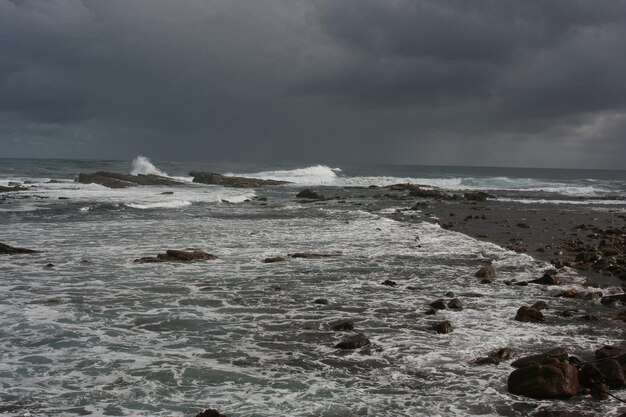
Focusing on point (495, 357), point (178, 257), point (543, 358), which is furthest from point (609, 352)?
point (178, 257)

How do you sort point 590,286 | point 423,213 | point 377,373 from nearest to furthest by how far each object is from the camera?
1. point 377,373
2. point 590,286
3. point 423,213

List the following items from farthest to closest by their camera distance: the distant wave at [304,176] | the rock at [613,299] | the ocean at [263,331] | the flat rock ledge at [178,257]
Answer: the distant wave at [304,176] → the flat rock ledge at [178,257] → the rock at [613,299] → the ocean at [263,331]

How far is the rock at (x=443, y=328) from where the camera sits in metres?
9.18

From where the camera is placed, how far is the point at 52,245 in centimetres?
1836

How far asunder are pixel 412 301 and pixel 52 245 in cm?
1304

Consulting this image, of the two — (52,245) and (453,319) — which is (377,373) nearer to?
(453,319)

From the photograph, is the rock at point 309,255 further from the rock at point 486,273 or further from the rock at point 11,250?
the rock at point 11,250

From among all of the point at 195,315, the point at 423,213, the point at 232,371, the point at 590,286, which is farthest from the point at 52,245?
the point at 423,213

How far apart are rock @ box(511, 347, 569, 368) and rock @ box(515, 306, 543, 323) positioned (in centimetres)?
226

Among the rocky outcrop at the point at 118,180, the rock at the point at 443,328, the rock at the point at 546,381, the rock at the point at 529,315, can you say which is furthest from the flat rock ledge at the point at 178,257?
the rocky outcrop at the point at 118,180

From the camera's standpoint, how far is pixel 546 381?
6688mm

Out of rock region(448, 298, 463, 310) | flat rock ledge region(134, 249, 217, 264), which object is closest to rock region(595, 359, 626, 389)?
rock region(448, 298, 463, 310)

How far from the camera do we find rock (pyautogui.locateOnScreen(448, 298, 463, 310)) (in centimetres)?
1071

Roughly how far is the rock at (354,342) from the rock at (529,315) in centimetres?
326
